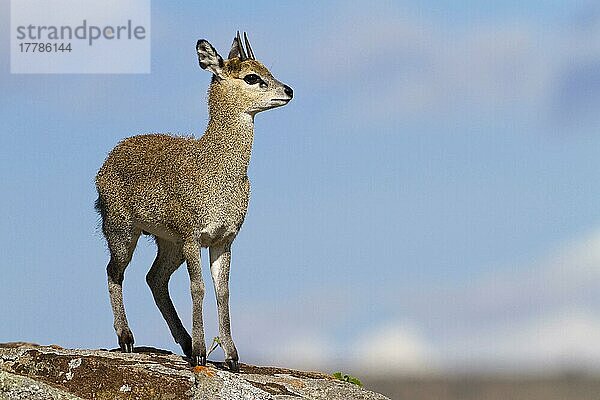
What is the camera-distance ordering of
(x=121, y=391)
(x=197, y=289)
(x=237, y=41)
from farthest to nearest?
(x=237, y=41)
(x=197, y=289)
(x=121, y=391)

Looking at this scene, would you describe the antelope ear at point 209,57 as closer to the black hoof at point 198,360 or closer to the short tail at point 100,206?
the short tail at point 100,206

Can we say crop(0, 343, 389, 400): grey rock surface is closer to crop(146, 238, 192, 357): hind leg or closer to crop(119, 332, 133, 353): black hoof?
crop(119, 332, 133, 353): black hoof

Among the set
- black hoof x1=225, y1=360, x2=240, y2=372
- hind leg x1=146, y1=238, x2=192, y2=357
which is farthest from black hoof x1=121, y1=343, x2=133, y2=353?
black hoof x1=225, y1=360, x2=240, y2=372

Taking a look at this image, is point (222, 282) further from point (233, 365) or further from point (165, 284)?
point (165, 284)

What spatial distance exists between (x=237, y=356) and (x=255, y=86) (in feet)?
13.0

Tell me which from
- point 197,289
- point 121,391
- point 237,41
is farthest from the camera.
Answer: point 237,41

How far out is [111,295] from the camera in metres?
17.8

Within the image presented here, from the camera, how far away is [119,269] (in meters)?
17.8

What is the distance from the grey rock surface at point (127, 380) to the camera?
45.8 feet

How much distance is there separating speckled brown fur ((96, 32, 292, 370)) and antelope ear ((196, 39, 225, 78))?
1cm

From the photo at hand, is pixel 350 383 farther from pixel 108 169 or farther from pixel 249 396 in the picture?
pixel 108 169

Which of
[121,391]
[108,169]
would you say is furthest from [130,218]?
[121,391]

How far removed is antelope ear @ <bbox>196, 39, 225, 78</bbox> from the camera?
16.8m

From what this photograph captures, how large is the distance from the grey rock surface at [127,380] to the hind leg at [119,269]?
1.52 meters
